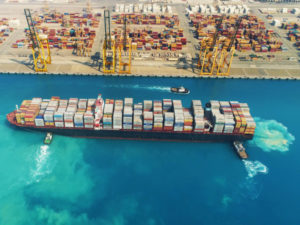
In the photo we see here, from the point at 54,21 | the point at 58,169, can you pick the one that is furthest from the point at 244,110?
the point at 54,21

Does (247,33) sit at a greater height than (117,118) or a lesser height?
greater

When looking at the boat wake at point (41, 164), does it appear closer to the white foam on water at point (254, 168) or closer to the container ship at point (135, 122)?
the container ship at point (135, 122)

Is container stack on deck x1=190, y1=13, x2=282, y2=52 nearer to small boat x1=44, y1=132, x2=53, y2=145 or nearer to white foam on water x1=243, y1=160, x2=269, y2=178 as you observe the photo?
white foam on water x1=243, y1=160, x2=269, y2=178

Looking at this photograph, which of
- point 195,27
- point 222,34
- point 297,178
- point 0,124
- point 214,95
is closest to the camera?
point 297,178

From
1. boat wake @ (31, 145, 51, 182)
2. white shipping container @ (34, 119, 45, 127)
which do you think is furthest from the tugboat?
white shipping container @ (34, 119, 45, 127)

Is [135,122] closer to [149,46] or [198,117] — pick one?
[198,117]

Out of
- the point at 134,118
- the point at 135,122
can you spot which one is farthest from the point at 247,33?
the point at 135,122

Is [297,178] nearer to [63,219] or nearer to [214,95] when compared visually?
[214,95]
